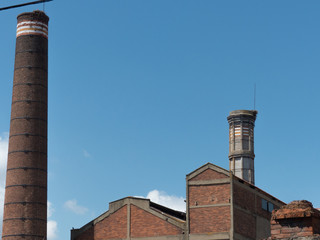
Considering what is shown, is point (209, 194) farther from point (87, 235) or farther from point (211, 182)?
point (87, 235)

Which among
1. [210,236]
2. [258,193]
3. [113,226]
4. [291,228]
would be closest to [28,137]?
[113,226]

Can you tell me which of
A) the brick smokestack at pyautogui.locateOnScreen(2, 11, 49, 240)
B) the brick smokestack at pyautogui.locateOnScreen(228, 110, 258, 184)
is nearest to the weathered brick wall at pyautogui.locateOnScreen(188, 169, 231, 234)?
the brick smokestack at pyautogui.locateOnScreen(2, 11, 49, 240)

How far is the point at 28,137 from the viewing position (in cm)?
4331

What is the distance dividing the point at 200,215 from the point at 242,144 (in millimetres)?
18435

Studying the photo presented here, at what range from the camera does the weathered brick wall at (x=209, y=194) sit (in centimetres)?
3634

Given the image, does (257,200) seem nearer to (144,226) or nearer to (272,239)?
(144,226)

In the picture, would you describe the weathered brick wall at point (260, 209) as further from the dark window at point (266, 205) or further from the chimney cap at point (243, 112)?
the chimney cap at point (243, 112)

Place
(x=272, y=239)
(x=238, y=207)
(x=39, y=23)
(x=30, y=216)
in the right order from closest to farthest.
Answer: (x=272, y=239) → (x=238, y=207) → (x=30, y=216) → (x=39, y=23)

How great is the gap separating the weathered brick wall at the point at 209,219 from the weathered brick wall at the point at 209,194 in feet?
1.33

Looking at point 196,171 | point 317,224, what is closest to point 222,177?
point 196,171

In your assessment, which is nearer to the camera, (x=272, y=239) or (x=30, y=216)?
(x=272, y=239)

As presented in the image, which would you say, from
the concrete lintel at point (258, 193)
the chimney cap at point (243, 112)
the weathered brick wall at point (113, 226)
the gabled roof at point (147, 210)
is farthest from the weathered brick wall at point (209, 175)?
the chimney cap at point (243, 112)

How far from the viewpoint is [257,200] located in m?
38.9

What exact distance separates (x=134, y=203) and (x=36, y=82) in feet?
40.5
